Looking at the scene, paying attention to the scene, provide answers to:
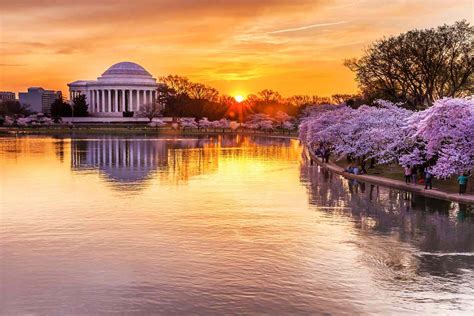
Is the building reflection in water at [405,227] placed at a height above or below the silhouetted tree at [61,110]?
below

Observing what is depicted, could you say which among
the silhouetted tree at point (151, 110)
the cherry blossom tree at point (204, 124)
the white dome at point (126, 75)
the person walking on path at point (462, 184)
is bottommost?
the person walking on path at point (462, 184)

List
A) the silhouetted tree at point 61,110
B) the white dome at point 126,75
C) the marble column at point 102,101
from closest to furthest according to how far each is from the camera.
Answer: the silhouetted tree at point 61,110
the white dome at point 126,75
the marble column at point 102,101

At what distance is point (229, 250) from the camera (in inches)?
690

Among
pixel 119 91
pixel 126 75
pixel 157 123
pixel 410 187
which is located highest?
pixel 126 75

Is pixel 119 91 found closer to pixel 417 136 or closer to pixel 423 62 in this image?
pixel 423 62

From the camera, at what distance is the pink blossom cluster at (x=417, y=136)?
29.2 m

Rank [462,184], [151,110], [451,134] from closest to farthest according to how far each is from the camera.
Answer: [462,184]
[451,134]
[151,110]

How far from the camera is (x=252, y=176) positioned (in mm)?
37719

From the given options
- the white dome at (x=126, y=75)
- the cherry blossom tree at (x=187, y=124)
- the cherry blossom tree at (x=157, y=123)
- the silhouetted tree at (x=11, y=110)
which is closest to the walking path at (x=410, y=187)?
the cherry blossom tree at (x=157, y=123)

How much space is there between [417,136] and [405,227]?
47.9 ft

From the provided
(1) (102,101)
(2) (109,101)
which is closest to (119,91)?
(2) (109,101)

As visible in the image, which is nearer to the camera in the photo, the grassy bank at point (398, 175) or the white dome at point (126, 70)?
the grassy bank at point (398, 175)

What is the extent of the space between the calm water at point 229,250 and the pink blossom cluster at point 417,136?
9.29 feet

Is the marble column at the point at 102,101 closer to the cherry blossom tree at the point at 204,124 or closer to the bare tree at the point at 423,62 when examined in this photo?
the cherry blossom tree at the point at 204,124
